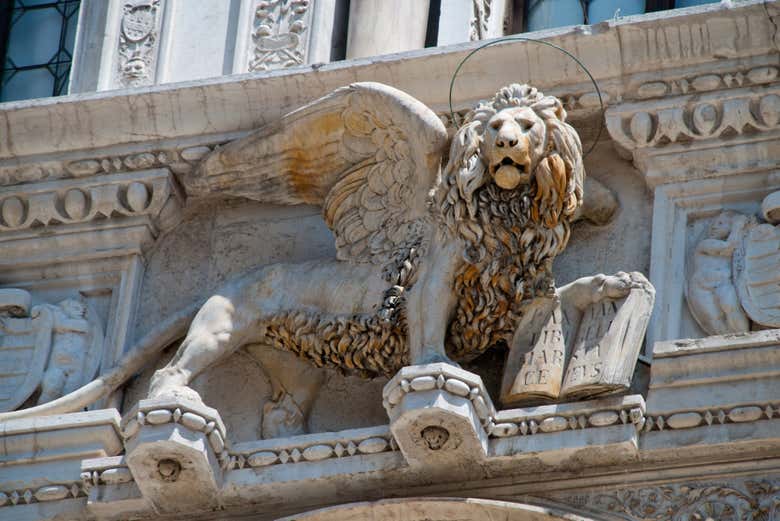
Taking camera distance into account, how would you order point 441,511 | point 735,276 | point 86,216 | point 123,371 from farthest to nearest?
point 86,216 → point 123,371 → point 735,276 → point 441,511

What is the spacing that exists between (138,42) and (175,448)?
2.59 meters

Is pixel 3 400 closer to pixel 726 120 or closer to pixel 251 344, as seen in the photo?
pixel 251 344

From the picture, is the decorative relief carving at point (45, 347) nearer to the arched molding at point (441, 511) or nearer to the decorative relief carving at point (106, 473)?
the decorative relief carving at point (106, 473)

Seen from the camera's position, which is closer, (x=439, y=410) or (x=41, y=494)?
(x=439, y=410)

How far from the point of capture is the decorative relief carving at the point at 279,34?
1202cm

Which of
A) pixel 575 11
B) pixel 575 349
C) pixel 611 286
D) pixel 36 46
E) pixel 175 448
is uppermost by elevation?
pixel 36 46

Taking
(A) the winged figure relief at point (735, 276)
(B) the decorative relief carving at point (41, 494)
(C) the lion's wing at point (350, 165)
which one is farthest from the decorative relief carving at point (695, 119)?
(B) the decorative relief carving at point (41, 494)

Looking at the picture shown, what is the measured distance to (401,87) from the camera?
11.4 meters

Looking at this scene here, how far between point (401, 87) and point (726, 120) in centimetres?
138

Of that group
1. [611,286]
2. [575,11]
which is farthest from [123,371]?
[575,11]

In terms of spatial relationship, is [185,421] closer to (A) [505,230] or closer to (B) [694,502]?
(A) [505,230]

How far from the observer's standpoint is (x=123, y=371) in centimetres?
1120

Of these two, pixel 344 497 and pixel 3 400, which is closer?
pixel 344 497

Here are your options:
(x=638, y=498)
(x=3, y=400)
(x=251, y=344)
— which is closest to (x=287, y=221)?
(x=251, y=344)
